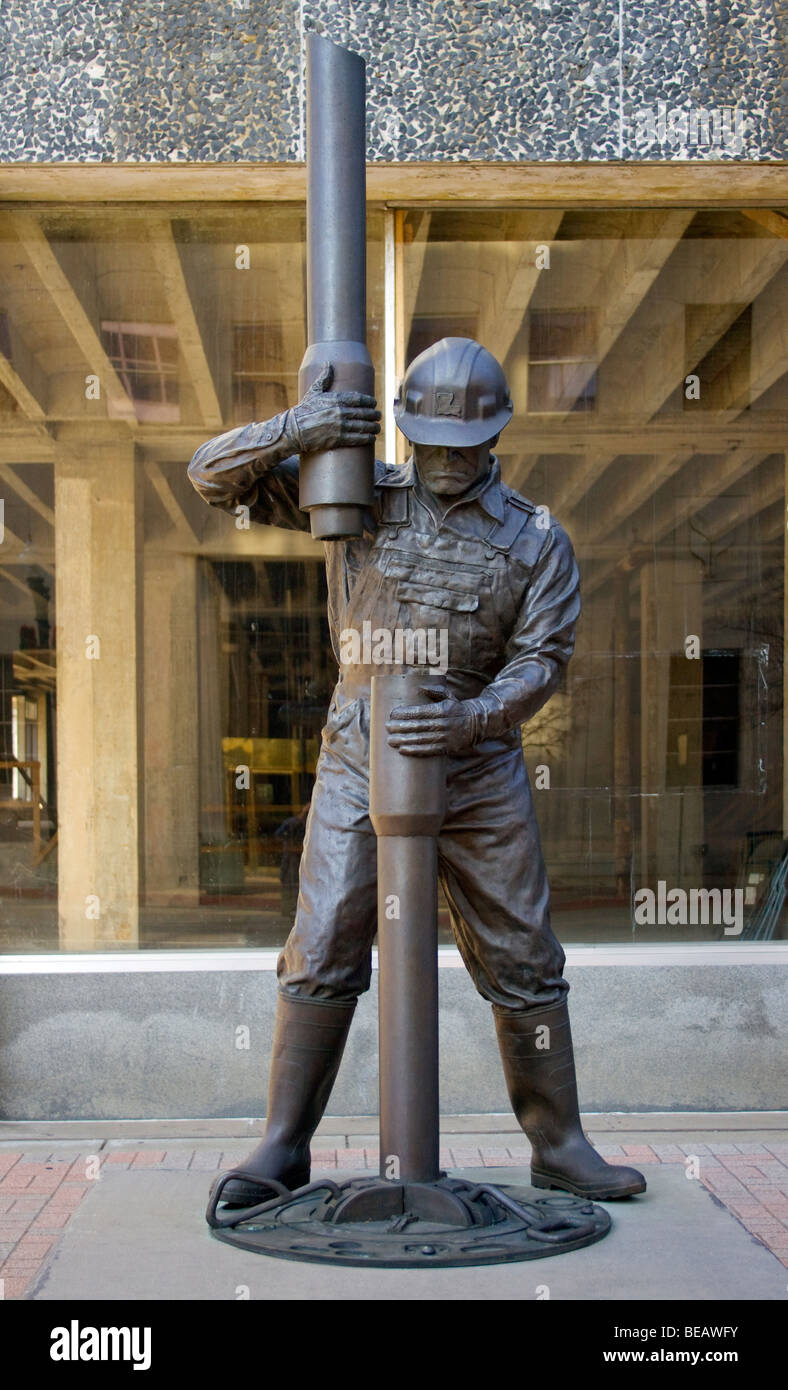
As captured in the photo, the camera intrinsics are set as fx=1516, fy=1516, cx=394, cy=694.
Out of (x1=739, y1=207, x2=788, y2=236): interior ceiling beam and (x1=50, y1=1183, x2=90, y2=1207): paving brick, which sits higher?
(x1=739, y1=207, x2=788, y2=236): interior ceiling beam

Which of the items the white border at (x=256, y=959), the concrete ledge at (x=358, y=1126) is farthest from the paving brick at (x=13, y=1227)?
the white border at (x=256, y=959)

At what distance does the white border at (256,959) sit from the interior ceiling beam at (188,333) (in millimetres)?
2364

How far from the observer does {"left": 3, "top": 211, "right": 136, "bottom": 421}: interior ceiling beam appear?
6707 millimetres

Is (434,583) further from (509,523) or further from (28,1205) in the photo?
(28,1205)

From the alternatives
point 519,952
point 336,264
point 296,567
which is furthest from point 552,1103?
→ point 296,567

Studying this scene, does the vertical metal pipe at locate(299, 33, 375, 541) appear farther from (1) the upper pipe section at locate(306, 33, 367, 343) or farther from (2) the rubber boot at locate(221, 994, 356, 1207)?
(2) the rubber boot at locate(221, 994, 356, 1207)

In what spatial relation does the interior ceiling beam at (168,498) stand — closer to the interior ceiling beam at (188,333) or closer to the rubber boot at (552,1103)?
the interior ceiling beam at (188,333)

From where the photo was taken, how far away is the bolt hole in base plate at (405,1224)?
3.34 metres

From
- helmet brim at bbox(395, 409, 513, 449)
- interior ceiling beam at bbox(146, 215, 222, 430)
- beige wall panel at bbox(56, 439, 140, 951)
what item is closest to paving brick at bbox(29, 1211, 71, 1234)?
beige wall panel at bbox(56, 439, 140, 951)

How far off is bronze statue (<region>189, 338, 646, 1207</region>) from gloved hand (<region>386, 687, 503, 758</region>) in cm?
12

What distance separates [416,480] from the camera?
389 centimetres

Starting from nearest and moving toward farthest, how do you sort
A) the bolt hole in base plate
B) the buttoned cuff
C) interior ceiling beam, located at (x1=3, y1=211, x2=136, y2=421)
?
the bolt hole in base plate
the buttoned cuff
interior ceiling beam, located at (x1=3, y1=211, x2=136, y2=421)
